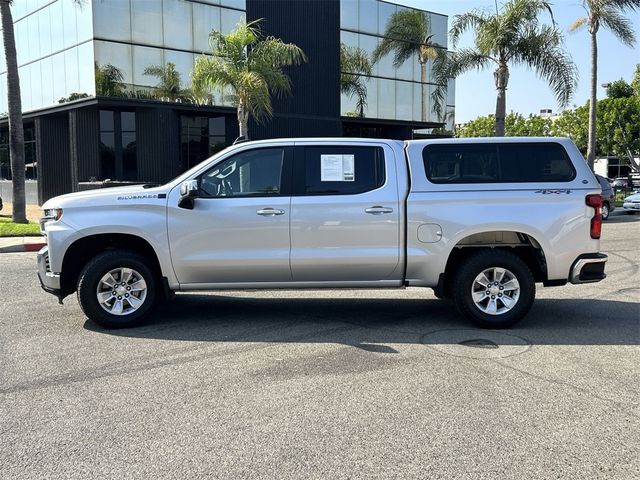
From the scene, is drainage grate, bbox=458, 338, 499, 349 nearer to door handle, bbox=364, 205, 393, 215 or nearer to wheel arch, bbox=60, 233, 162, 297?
door handle, bbox=364, 205, 393, 215

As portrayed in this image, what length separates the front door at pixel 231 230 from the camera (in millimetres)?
6320

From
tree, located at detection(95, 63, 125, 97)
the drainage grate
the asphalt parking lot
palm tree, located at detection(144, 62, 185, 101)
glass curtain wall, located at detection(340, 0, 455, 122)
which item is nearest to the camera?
the asphalt parking lot

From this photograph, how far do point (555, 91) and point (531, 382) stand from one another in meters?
20.2

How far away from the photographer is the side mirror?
622 cm

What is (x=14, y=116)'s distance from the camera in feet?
56.4

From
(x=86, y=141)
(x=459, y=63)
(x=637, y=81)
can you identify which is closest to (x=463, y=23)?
(x=459, y=63)

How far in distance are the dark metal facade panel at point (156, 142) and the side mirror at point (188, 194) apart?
16628 mm

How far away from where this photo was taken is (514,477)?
3.35 m

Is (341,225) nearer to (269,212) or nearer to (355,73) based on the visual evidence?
(269,212)

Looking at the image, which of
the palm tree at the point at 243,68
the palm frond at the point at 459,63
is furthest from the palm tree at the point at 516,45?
the palm tree at the point at 243,68

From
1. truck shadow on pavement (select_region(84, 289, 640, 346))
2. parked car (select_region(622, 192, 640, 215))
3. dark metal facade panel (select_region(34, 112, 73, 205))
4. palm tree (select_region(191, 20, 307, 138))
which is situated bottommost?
truck shadow on pavement (select_region(84, 289, 640, 346))

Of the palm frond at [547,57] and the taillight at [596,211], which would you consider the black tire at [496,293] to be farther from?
the palm frond at [547,57]

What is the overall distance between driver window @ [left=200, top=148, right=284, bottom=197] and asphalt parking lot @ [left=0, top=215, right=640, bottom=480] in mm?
1494

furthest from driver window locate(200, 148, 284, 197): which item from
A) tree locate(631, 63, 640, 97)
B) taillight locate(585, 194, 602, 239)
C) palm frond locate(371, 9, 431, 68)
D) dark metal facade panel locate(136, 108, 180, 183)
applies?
tree locate(631, 63, 640, 97)
